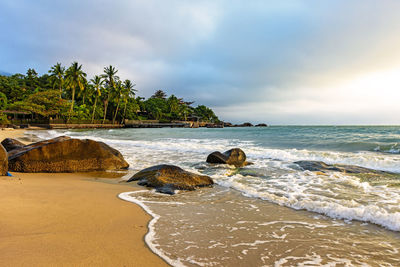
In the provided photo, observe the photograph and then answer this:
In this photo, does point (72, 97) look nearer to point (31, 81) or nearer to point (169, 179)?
point (31, 81)

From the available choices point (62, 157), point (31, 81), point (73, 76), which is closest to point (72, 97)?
point (73, 76)

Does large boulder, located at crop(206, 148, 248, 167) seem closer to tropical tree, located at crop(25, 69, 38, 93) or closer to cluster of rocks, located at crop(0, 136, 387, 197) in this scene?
cluster of rocks, located at crop(0, 136, 387, 197)

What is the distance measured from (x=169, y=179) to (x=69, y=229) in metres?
3.05

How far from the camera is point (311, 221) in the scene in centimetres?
354

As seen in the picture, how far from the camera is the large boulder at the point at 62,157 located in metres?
6.56

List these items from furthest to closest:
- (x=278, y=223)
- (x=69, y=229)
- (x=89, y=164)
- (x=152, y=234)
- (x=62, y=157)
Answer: (x=89, y=164)
(x=62, y=157)
(x=278, y=223)
(x=152, y=234)
(x=69, y=229)

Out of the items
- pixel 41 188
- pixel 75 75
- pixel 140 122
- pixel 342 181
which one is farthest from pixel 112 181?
pixel 140 122

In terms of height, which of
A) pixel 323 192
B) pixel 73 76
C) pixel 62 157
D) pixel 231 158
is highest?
pixel 73 76

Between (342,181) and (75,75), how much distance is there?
55.6m

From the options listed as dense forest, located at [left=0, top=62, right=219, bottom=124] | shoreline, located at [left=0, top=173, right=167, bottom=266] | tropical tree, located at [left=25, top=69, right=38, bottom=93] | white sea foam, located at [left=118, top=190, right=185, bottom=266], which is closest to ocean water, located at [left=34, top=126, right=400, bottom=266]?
white sea foam, located at [left=118, top=190, right=185, bottom=266]

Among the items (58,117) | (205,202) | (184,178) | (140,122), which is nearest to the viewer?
(205,202)

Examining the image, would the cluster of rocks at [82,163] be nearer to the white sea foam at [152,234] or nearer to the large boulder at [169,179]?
the large boulder at [169,179]

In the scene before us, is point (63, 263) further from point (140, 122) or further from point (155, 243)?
point (140, 122)

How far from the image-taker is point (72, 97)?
169 feet
